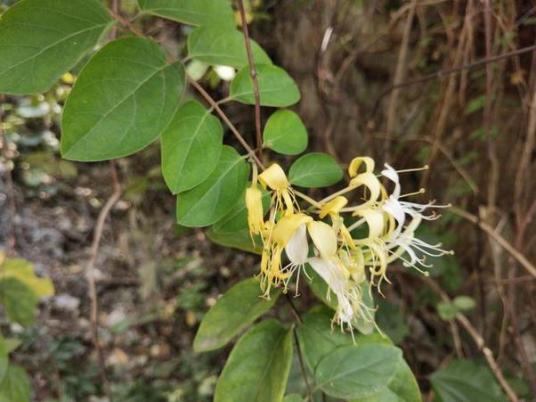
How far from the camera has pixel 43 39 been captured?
470mm

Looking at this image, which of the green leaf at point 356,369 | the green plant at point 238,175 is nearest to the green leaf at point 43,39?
the green plant at point 238,175

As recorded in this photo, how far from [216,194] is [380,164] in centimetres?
80

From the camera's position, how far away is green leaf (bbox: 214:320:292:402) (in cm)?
57

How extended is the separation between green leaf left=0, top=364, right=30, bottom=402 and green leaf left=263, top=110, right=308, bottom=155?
0.61m

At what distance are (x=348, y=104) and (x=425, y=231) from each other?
0.47 m

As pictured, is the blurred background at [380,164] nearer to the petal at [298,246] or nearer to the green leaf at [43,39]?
the petal at [298,246]

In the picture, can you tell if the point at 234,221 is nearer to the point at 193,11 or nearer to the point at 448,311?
the point at 193,11

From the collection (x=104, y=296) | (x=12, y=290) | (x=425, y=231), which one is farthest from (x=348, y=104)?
(x=104, y=296)

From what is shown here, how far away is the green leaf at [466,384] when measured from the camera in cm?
87

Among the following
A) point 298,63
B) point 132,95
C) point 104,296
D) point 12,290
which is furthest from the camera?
point 104,296

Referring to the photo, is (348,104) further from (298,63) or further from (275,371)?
(275,371)

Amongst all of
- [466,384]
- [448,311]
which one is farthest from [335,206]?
[448,311]

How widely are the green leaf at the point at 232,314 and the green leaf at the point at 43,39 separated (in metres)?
0.32

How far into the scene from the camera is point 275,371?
0.58 m
